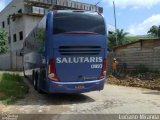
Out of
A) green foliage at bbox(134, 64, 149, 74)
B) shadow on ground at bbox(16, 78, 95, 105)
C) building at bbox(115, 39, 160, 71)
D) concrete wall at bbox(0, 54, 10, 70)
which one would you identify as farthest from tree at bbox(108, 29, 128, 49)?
shadow on ground at bbox(16, 78, 95, 105)

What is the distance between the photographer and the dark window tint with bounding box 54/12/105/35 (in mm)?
13957

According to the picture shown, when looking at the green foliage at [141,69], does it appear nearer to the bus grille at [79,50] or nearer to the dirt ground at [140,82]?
the dirt ground at [140,82]

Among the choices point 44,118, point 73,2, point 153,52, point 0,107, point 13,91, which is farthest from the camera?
point 73,2

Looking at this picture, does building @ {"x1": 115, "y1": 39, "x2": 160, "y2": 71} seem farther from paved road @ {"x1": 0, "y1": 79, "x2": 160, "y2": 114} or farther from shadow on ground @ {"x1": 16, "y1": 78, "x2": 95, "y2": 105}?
shadow on ground @ {"x1": 16, "y1": 78, "x2": 95, "y2": 105}

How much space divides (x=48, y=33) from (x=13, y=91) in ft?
14.5

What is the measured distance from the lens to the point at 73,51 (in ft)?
46.7

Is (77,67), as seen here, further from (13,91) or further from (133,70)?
(133,70)

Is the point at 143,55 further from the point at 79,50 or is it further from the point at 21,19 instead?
the point at 21,19

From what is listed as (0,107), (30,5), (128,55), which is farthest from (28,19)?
(0,107)

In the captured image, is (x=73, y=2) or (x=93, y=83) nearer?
(x=93, y=83)

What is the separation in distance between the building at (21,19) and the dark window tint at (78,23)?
1303 inches

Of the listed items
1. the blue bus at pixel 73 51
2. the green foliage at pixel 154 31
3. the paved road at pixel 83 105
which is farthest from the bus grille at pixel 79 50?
the green foliage at pixel 154 31

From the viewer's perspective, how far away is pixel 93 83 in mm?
14602

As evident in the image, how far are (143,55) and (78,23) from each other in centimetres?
1254
